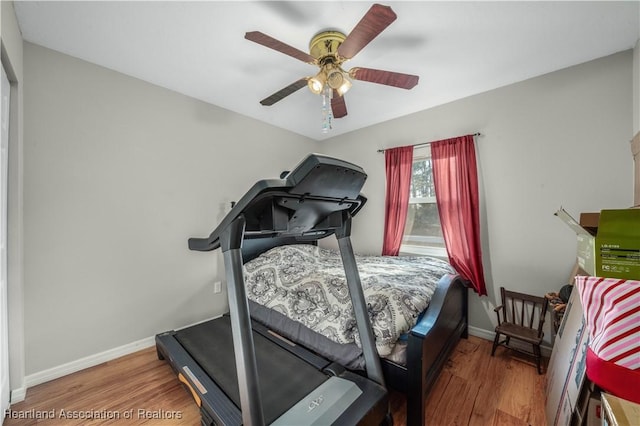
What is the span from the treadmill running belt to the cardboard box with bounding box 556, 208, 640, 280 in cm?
148

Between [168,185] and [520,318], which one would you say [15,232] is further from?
[520,318]

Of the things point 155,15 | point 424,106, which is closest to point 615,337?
point 424,106

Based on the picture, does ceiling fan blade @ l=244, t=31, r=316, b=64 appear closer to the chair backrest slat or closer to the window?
the window

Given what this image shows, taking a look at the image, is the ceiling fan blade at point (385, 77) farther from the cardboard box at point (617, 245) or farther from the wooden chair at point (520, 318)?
the wooden chair at point (520, 318)

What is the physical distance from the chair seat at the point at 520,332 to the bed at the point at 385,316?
0.35 meters

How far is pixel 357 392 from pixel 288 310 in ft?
2.63

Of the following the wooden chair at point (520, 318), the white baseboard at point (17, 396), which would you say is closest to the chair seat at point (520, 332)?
the wooden chair at point (520, 318)

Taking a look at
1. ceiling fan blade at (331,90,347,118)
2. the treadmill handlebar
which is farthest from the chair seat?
ceiling fan blade at (331,90,347,118)

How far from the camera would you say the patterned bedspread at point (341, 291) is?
153 centimetres

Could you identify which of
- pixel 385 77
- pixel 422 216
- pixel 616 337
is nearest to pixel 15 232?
pixel 385 77

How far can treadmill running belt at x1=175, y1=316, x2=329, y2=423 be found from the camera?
4.37 feet

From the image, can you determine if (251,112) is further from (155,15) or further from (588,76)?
(588,76)

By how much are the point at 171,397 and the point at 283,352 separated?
0.79 metres

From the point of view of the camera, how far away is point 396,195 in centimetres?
306
